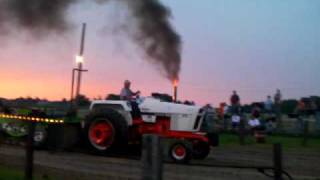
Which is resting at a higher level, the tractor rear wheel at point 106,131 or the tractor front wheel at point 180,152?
the tractor rear wheel at point 106,131

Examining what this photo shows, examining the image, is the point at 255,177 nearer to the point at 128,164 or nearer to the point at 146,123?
the point at 128,164

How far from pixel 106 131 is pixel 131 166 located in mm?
2140

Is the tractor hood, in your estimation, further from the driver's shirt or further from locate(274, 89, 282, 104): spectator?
locate(274, 89, 282, 104): spectator

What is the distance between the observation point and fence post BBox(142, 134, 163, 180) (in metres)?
6.83

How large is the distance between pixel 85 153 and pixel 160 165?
947 cm

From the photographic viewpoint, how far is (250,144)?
21688mm

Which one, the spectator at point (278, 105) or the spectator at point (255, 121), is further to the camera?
the spectator at point (278, 105)

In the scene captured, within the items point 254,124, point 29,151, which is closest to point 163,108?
point 29,151

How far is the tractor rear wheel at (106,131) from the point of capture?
602 inches

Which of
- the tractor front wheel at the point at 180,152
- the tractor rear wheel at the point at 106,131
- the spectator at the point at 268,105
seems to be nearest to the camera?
the tractor front wheel at the point at 180,152

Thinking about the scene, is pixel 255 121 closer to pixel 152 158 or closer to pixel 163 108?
pixel 163 108

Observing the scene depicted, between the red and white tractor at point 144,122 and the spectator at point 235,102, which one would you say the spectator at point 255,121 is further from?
the red and white tractor at point 144,122

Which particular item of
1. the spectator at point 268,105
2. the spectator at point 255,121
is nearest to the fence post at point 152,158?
the spectator at point 255,121

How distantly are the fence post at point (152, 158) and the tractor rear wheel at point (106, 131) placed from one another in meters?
8.35
